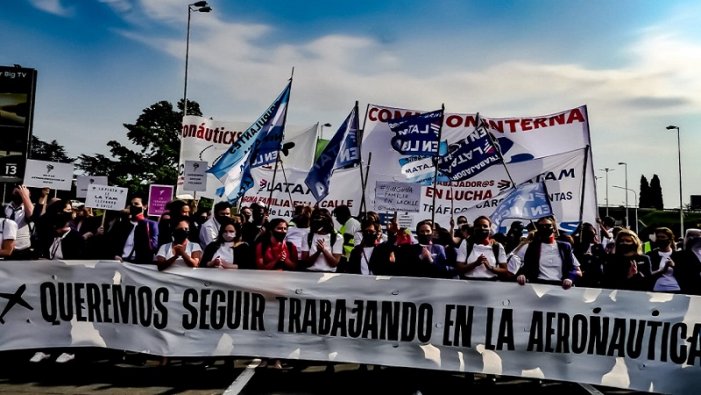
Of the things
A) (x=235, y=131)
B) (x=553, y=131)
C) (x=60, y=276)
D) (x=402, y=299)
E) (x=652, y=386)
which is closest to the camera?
(x=652, y=386)

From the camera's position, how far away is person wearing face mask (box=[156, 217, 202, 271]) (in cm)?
633

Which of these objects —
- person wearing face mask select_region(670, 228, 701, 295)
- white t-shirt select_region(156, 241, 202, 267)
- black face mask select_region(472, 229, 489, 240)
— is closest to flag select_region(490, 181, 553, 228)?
person wearing face mask select_region(670, 228, 701, 295)

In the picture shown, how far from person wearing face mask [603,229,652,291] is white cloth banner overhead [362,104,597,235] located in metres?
4.95

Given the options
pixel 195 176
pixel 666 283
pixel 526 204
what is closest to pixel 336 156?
pixel 195 176

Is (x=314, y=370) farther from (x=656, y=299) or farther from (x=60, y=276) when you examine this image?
(x=656, y=299)

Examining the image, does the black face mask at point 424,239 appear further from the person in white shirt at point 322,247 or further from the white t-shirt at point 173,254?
the white t-shirt at point 173,254

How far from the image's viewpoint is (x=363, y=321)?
6.04 m

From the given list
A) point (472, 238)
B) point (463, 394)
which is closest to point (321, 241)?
point (472, 238)

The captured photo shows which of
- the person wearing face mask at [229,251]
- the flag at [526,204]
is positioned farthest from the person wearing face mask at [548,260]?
the flag at [526,204]

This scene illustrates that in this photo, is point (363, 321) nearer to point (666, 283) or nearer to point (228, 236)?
point (228, 236)

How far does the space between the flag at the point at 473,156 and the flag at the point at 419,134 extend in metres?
0.50

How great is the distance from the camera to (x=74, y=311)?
6.34 metres

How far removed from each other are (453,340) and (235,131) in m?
9.98

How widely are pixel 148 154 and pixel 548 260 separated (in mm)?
53898
